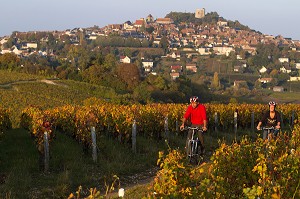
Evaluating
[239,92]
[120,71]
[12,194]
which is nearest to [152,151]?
[12,194]

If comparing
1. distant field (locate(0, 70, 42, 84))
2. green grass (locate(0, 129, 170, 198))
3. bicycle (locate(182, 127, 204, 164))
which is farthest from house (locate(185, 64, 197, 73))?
bicycle (locate(182, 127, 204, 164))

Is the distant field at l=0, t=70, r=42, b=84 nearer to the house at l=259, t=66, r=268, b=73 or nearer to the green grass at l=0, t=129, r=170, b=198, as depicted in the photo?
the green grass at l=0, t=129, r=170, b=198

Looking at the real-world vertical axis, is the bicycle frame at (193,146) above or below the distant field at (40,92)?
above

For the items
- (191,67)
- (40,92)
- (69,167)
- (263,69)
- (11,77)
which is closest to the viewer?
(69,167)

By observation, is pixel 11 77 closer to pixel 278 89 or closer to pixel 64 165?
pixel 64 165

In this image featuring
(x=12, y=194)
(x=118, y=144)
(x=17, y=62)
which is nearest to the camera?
(x=12, y=194)

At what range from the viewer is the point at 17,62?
64.6 metres

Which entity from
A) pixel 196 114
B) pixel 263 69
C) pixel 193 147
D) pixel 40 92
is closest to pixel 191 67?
pixel 263 69

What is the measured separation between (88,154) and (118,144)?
57.4 inches

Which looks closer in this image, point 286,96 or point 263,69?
point 286,96

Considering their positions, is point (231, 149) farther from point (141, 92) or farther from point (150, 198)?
point (141, 92)

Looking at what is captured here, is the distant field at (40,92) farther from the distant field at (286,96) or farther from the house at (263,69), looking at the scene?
the house at (263,69)

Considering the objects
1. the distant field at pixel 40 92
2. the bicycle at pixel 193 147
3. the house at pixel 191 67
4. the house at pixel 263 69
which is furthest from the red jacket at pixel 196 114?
the house at pixel 263 69

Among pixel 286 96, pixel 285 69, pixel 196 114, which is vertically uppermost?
pixel 196 114
